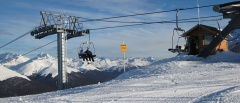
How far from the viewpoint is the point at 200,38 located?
35.0 m

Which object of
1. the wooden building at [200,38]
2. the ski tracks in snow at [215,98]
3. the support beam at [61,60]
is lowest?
the ski tracks in snow at [215,98]

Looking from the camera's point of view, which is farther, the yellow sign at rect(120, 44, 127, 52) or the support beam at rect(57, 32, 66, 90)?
the yellow sign at rect(120, 44, 127, 52)

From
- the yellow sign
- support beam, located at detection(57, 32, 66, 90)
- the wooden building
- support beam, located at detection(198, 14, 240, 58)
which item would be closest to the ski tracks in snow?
support beam, located at detection(57, 32, 66, 90)

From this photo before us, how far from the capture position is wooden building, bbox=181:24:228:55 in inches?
1355

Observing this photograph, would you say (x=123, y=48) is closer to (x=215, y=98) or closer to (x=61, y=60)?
(x=61, y=60)

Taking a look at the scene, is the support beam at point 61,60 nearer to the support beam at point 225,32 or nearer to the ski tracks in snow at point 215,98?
the ski tracks in snow at point 215,98

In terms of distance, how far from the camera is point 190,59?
1252 inches

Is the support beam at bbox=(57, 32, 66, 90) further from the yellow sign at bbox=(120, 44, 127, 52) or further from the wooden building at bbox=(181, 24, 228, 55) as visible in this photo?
the wooden building at bbox=(181, 24, 228, 55)

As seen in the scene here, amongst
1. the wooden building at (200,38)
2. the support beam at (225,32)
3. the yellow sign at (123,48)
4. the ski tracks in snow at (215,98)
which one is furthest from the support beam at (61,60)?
the wooden building at (200,38)

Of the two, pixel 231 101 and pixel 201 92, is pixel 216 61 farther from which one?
pixel 231 101

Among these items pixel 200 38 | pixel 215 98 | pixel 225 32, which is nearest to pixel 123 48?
pixel 225 32

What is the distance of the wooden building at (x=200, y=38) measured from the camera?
113 ft

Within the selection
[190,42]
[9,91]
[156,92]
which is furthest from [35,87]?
[156,92]

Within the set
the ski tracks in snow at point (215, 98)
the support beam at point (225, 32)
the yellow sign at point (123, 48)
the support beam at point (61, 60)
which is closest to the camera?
the ski tracks in snow at point (215, 98)
